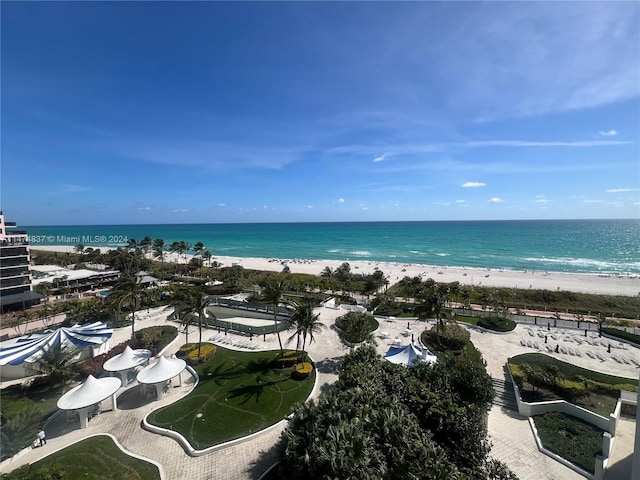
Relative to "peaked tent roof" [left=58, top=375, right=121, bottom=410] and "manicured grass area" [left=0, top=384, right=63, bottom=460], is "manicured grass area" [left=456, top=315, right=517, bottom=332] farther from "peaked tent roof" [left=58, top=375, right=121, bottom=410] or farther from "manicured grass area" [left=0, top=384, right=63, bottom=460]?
"manicured grass area" [left=0, top=384, right=63, bottom=460]

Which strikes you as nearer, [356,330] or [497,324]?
[356,330]

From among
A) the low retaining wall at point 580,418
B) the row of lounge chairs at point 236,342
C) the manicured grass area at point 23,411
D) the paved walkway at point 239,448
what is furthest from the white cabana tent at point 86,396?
the low retaining wall at point 580,418

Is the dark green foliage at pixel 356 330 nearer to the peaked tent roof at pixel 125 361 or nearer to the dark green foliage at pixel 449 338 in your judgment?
the dark green foliage at pixel 449 338

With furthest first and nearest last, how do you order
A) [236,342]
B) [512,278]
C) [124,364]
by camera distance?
[512,278], [236,342], [124,364]

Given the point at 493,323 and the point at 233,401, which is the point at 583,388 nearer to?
the point at 493,323

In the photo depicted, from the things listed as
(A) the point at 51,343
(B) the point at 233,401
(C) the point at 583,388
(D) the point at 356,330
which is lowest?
(B) the point at 233,401

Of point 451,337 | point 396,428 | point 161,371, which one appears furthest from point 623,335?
point 161,371

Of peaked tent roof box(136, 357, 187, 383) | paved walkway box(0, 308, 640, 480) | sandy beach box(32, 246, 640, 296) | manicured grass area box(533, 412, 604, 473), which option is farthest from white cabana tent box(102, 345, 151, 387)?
sandy beach box(32, 246, 640, 296)

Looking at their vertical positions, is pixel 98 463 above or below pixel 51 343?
below
